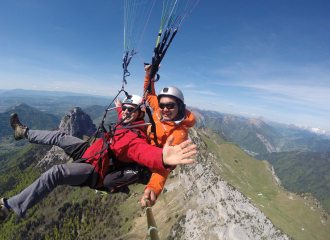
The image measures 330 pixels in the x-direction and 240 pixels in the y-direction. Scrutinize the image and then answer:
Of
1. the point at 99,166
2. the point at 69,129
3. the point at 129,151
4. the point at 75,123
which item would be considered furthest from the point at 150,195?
the point at 75,123

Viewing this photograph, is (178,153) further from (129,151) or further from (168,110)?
(168,110)

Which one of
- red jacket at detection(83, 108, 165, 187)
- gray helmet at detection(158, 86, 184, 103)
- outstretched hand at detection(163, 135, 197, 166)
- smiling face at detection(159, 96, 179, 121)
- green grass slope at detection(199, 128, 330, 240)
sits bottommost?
green grass slope at detection(199, 128, 330, 240)

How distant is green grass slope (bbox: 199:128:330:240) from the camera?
2763 inches

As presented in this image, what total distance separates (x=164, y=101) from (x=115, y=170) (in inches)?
146

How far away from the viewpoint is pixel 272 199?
344 ft

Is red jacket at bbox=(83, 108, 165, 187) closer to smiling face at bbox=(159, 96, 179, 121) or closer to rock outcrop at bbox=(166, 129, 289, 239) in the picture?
smiling face at bbox=(159, 96, 179, 121)

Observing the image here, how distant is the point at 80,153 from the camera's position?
7.18 metres

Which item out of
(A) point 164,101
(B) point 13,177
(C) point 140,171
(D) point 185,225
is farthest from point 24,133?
(B) point 13,177

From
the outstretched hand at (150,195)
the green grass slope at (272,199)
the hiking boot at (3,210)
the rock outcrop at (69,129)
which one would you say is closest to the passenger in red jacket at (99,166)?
the hiking boot at (3,210)

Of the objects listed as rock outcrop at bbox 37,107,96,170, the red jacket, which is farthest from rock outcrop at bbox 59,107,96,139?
the red jacket

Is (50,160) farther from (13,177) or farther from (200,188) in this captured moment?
(200,188)

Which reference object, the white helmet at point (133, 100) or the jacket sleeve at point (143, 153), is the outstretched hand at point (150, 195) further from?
the white helmet at point (133, 100)

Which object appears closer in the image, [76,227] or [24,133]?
[24,133]

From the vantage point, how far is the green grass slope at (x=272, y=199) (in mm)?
70188
